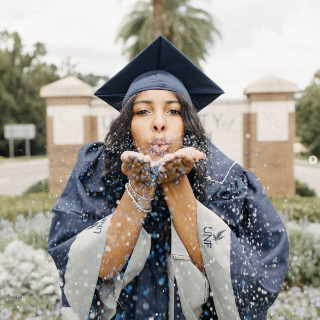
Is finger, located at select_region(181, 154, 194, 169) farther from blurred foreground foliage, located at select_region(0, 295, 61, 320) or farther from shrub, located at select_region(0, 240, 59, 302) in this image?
shrub, located at select_region(0, 240, 59, 302)

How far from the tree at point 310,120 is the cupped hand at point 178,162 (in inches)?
1518

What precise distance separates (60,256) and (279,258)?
75cm

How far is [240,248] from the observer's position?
1.28 meters

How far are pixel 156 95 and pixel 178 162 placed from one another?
0.37m

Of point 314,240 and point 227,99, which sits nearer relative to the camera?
point 314,240

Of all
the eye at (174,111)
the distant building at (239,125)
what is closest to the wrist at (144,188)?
the eye at (174,111)

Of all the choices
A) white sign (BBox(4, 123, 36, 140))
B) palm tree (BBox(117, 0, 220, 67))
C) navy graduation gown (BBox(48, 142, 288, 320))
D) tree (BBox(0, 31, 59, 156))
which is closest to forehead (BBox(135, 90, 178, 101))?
navy graduation gown (BBox(48, 142, 288, 320))

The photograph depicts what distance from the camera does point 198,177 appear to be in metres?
1.42

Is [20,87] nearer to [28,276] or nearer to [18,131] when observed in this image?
[18,131]

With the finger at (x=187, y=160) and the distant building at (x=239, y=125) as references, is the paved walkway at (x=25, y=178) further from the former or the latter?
the finger at (x=187, y=160)

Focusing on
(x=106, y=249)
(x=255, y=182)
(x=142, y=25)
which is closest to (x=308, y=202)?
(x=255, y=182)

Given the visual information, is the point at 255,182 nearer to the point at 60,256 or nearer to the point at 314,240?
the point at 60,256

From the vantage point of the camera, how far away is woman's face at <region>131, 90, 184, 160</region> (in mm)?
1322

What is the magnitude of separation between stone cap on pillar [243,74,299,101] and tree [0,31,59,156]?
101ft
